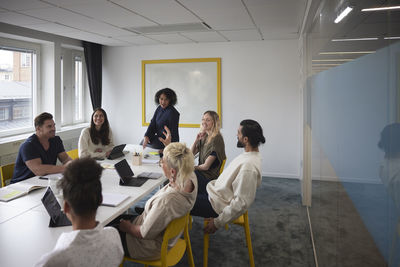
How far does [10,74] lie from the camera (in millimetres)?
5387

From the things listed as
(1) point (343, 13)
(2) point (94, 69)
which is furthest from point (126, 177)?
(2) point (94, 69)

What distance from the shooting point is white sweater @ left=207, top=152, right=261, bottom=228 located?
253cm

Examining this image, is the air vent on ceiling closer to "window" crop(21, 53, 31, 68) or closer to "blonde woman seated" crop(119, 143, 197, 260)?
"window" crop(21, 53, 31, 68)

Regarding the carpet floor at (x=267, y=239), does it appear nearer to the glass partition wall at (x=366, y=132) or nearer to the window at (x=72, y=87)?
the glass partition wall at (x=366, y=132)

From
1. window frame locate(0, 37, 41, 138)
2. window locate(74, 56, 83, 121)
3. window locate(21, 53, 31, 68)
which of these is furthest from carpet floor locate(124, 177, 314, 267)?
window locate(74, 56, 83, 121)

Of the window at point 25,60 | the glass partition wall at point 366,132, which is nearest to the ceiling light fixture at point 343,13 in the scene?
the glass partition wall at point 366,132

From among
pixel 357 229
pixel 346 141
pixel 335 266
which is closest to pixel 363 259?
pixel 357 229

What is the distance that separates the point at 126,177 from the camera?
10.1 feet

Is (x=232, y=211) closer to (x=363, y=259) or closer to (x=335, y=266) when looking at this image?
(x=335, y=266)

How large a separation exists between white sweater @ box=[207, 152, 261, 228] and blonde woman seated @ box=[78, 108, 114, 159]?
195 cm

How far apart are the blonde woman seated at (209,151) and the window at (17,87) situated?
3.58 meters

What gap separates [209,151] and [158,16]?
188cm

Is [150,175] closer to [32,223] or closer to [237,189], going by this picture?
[237,189]

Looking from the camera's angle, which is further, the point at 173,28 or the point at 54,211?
the point at 173,28
